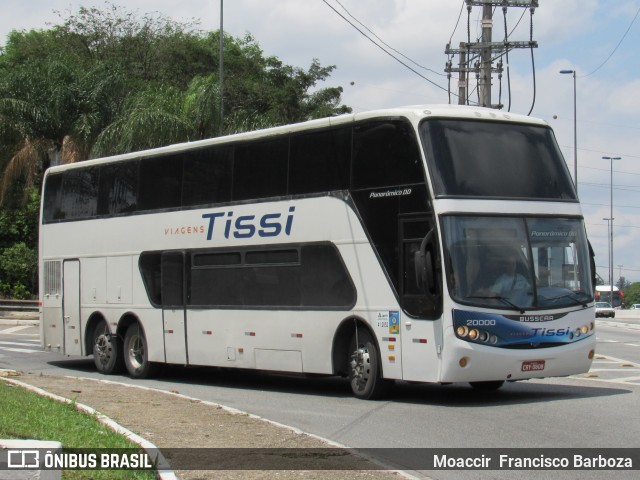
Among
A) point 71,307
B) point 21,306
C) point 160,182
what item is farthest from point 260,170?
point 21,306

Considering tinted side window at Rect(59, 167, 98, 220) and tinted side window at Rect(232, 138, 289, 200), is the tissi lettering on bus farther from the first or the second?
tinted side window at Rect(59, 167, 98, 220)

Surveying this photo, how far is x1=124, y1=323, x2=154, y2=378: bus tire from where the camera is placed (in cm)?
1962

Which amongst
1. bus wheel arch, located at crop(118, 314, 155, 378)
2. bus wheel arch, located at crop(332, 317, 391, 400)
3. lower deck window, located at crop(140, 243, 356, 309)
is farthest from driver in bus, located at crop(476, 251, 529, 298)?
bus wheel arch, located at crop(118, 314, 155, 378)

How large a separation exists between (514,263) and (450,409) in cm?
213

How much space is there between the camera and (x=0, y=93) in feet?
124

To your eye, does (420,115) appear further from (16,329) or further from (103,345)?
(16,329)

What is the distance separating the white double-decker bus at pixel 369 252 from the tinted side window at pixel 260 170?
28mm

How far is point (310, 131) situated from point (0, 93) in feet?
81.6

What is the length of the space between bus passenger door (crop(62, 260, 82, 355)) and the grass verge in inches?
311

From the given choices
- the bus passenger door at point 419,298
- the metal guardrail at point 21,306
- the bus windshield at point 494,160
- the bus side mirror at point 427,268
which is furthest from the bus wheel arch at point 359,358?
the metal guardrail at point 21,306

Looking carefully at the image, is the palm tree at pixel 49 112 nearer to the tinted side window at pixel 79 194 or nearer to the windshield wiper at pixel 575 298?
the tinted side window at pixel 79 194

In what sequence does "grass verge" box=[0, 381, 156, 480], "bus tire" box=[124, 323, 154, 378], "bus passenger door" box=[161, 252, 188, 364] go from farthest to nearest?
"bus tire" box=[124, 323, 154, 378] < "bus passenger door" box=[161, 252, 188, 364] < "grass verge" box=[0, 381, 156, 480]

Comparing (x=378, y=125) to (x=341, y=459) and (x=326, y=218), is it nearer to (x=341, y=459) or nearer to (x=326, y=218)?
(x=326, y=218)

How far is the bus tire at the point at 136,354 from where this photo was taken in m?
19.6
